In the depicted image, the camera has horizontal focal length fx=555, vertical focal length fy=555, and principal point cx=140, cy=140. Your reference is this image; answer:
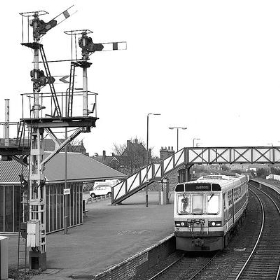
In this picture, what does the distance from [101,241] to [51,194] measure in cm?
451

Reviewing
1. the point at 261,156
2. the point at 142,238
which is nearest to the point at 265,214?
the point at 261,156

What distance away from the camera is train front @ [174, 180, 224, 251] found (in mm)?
21688

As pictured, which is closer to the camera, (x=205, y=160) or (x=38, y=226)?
(x=38, y=226)

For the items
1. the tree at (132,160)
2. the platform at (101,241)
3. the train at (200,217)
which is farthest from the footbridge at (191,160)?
the tree at (132,160)

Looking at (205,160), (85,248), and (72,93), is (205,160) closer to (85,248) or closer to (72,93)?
(85,248)

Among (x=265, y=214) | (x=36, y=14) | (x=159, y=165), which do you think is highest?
(x=36, y=14)

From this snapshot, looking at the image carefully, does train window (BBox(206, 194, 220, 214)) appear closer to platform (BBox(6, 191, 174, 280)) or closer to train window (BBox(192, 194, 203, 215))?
train window (BBox(192, 194, 203, 215))

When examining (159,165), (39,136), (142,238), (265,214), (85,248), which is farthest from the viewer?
(159,165)

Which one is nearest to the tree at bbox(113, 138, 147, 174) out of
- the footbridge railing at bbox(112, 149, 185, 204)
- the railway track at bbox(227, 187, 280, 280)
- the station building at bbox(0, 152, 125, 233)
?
the footbridge railing at bbox(112, 149, 185, 204)

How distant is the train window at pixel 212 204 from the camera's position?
860 inches

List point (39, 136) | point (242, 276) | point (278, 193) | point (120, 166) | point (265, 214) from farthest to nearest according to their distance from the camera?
point (120, 166) < point (278, 193) < point (265, 214) < point (39, 136) < point (242, 276)

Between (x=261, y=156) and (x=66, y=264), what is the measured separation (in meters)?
30.9

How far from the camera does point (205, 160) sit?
47.9 m

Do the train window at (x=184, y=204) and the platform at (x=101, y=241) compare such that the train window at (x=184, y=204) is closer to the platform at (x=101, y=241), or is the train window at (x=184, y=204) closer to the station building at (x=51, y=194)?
the platform at (x=101, y=241)
